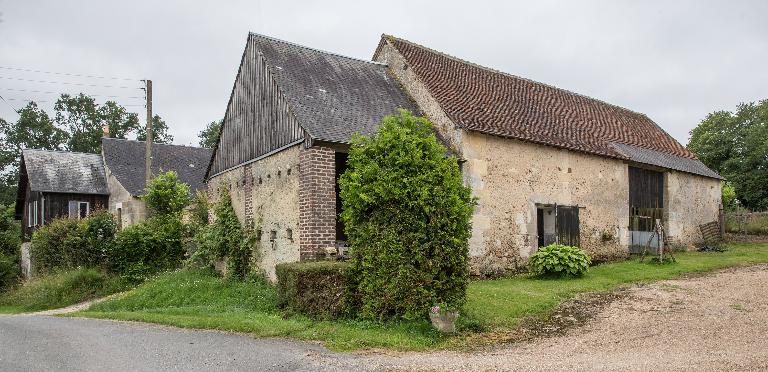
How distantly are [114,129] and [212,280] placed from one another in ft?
121

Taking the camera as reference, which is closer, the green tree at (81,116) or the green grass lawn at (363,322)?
the green grass lawn at (363,322)

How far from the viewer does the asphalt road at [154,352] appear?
279 inches

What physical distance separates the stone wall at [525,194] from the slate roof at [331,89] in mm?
2852

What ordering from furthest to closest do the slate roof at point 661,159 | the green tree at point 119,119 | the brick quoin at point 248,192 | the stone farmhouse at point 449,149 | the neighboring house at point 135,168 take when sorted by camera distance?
the green tree at point 119,119, the neighboring house at point 135,168, the slate roof at point 661,159, the brick quoin at point 248,192, the stone farmhouse at point 449,149

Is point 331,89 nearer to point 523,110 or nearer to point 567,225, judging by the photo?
point 523,110

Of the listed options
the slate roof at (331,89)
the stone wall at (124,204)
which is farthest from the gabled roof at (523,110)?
the stone wall at (124,204)

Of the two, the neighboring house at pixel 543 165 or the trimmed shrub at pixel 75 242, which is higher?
the neighboring house at pixel 543 165

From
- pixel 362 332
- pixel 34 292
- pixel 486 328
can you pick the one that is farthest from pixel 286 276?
pixel 34 292

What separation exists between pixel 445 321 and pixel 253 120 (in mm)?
9132

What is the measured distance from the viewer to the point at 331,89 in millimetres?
15531

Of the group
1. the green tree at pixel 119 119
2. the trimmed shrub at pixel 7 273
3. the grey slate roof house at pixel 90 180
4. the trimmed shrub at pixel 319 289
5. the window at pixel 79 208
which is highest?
the green tree at pixel 119 119

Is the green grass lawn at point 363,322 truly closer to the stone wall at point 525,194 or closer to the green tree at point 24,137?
the stone wall at point 525,194

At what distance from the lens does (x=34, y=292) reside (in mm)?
19188

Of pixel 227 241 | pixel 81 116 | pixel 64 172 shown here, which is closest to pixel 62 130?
pixel 81 116
